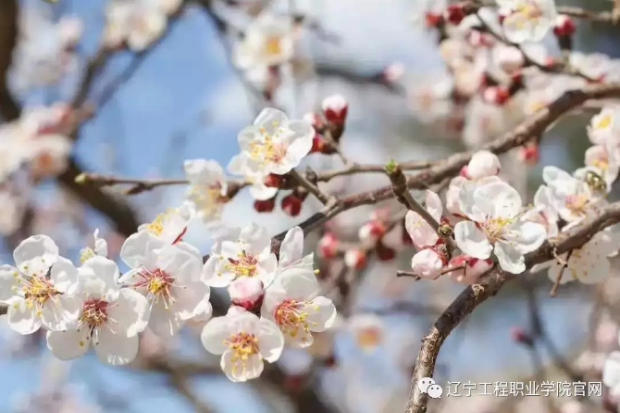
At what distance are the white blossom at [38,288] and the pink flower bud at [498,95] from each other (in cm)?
96

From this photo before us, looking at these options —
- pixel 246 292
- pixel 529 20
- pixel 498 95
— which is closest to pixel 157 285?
pixel 246 292

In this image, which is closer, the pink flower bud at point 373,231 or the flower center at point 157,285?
the flower center at point 157,285

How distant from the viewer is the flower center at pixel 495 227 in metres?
0.72

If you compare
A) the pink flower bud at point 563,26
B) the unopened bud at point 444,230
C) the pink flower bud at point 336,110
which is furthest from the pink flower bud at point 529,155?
the unopened bud at point 444,230

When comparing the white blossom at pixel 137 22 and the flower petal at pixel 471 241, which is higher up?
the flower petal at pixel 471 241

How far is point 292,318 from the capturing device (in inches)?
29.3

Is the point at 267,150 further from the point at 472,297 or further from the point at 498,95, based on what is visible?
the point at 498,95

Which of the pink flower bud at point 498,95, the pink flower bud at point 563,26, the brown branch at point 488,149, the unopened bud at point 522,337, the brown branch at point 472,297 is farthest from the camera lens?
the unopened bud at point 522,337

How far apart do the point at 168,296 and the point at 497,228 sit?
40cm

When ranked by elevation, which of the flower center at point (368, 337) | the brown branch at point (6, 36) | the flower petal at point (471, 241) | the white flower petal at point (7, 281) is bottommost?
the flower center at point (368, 337)

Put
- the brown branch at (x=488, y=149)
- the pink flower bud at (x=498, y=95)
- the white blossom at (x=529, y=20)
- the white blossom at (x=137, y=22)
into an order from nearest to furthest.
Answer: the brown branch at (x=488, y=149) → the white blossom at (x=529, y=20) → the pink flower bud at (x=498, y=95) → the white blossom at (x=137, y=22)

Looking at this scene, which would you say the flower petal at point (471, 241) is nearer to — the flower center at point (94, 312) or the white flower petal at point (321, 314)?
the white flower petal at point (321, 314)

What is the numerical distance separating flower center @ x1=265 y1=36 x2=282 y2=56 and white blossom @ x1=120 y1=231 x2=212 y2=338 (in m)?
1.24

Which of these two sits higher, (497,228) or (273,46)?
(497,228)
